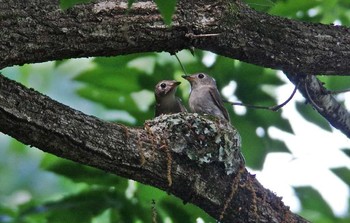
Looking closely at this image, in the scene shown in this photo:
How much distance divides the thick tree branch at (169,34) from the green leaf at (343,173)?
0.97 m

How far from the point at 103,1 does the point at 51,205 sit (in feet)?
4.90

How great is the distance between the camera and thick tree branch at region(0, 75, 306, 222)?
4.02m

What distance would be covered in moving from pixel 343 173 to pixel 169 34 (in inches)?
73.5

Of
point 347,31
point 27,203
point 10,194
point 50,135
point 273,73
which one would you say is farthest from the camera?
point 10,194

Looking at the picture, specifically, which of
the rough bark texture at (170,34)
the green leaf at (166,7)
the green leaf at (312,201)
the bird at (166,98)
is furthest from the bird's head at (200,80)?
the green leaf at (166,7)

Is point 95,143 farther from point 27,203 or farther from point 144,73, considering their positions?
point 144,73

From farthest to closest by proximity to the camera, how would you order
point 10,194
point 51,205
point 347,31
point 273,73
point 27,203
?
point 10,194 → point 273,73 → point 27,203 → point 51,205 → point 347,31

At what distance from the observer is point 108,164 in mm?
4285

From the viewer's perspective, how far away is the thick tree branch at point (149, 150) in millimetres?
4016

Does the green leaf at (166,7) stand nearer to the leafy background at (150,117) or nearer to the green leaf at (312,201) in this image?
the leafy background at (150,117)

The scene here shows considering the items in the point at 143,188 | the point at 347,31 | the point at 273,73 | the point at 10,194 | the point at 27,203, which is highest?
the point at 347,31

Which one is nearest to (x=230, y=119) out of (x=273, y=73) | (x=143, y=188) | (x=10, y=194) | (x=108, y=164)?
(x=273, y=73)

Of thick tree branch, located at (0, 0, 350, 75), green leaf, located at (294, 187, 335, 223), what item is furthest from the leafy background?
thick tree branch, located at (0, 0, 350, 75)

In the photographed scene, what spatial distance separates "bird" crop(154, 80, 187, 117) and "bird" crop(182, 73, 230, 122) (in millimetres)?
113
